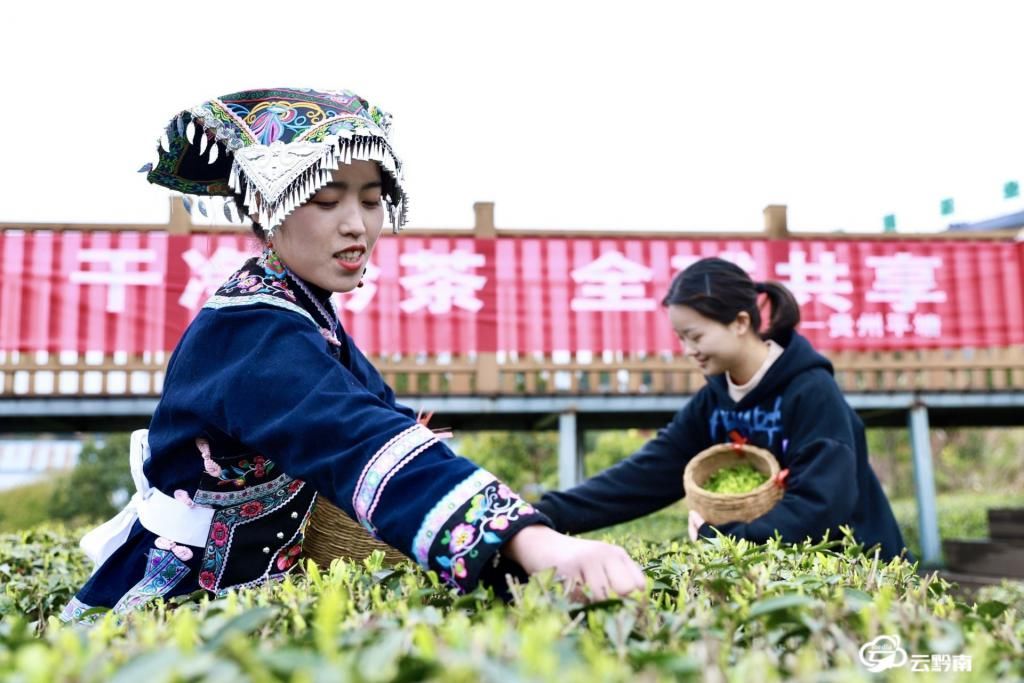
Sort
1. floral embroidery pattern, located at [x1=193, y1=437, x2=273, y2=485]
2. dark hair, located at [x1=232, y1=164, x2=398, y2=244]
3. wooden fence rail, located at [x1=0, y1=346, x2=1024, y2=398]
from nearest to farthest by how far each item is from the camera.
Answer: floral embroidery pattern, located at [x1=193, y1=437, x2=273, y2=485] < dark hair, located at [x1=232, y1=164, x2=398, y2=244] < wooden fence rail, located at [x1=0, y1=346, x2=1024, y2=398]

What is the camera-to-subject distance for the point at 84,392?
7.60 metres

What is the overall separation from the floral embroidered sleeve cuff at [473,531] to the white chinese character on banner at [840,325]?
7.86 meters

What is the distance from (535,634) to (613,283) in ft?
25.2

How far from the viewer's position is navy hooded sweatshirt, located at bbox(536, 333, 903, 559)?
2926 millimetres

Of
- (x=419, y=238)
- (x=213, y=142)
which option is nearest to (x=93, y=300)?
(x=419, y=238)

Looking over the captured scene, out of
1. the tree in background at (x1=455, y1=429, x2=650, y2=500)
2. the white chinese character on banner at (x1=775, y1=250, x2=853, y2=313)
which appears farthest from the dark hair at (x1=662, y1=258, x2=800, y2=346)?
the tree in background at (x1=455, y1=429, x2=650, y2=500)

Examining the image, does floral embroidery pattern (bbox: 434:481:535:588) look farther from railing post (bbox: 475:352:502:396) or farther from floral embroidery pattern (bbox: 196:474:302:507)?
railing post (bbox: 475:352:502:396)

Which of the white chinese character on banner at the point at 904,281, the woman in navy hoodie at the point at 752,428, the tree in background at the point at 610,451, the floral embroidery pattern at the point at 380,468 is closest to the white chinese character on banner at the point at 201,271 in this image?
Answer: the tree in background at the point at 610,451

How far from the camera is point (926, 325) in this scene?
28.2ft

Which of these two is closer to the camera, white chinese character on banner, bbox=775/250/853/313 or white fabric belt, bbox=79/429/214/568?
white fabric belt, bbox=79/429/214/568

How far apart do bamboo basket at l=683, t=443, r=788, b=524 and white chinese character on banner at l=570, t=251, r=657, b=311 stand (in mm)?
5049

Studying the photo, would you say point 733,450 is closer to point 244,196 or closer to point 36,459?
point 244,196

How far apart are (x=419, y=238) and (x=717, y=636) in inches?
289
